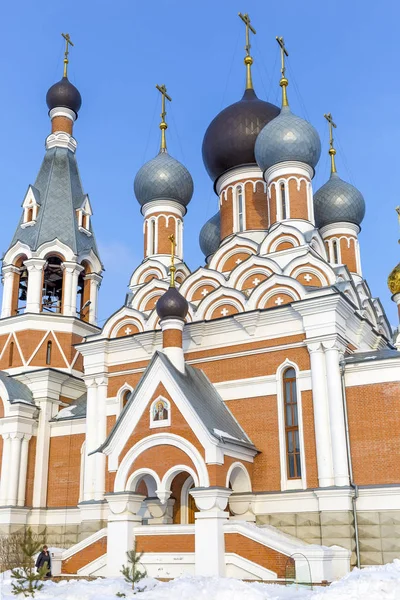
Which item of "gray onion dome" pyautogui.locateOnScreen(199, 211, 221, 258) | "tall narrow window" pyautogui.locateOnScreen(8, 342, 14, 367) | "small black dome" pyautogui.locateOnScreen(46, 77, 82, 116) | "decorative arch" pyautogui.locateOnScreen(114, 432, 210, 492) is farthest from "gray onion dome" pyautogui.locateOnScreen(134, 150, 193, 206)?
"decorative arch" pyautogui.locateOnScreen(114, 432, 210, 492)

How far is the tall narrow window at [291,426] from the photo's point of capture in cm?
1116

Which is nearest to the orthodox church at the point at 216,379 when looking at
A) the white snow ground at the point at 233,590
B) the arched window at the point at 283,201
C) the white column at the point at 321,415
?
the white column at the point at 321,415

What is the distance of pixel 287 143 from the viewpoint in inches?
562

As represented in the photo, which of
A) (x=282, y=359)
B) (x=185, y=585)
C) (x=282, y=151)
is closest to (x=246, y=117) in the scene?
(x=282, y=151)

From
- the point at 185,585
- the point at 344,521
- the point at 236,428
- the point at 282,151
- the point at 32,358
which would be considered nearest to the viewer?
the point at 185,585

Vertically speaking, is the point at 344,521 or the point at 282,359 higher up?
the point at 282,359

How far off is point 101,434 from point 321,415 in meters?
4.69

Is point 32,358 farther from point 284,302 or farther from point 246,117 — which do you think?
point 246,117

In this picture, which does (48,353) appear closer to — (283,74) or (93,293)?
(93,293)

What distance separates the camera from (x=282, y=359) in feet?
38.4

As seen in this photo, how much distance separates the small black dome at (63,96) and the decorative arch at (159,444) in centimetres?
1127

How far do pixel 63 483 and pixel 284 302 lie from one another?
20.7 ft

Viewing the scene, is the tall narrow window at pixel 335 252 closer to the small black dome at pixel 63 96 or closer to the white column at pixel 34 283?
the white column at pixel 34 283

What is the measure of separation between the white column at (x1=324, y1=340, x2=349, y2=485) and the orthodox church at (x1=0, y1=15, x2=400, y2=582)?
0.03 metres
